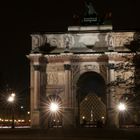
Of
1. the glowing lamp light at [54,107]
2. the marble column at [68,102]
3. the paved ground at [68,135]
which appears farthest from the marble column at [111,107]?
the paved ground at [68,135]

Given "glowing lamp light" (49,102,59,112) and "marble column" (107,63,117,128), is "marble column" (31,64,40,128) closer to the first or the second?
"glowing lamp light" (49,102,59,112)

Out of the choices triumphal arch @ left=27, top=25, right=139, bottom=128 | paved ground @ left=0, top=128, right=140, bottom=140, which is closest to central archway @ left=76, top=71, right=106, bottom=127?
triumphal arch @ left=27, top=25, right=139, bottom=128

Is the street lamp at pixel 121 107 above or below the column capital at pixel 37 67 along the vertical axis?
below

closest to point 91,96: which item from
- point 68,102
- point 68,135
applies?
point 68,102

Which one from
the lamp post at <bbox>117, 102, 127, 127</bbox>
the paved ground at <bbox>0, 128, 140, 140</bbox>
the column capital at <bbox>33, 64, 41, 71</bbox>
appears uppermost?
the column capital at <bbox>33, 64, 41, 71</bbox>

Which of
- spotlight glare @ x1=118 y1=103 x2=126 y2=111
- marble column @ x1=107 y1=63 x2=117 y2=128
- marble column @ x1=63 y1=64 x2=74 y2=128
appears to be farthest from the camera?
marble column @ x1=63 y1=64 x2=74 y2=128

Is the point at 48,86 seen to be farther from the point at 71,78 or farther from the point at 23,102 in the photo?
the point at 23,102

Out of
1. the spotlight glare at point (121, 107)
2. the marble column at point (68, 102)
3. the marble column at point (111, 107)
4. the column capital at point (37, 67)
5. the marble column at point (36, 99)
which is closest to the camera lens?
the spotlight glare at point (121, 107)

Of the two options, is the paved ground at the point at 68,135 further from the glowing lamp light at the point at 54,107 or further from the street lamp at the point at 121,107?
the glowing lamp light at the point at 54,107

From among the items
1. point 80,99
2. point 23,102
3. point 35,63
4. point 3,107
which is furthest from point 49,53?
point 23,102

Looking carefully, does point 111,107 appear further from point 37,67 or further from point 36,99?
point 37,67

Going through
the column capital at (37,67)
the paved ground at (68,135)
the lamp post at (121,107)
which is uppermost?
the column capital at (37,67)

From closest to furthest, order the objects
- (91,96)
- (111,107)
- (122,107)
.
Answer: (122,107) < (111,107) < (91,96)

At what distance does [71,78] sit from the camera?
73.9m
